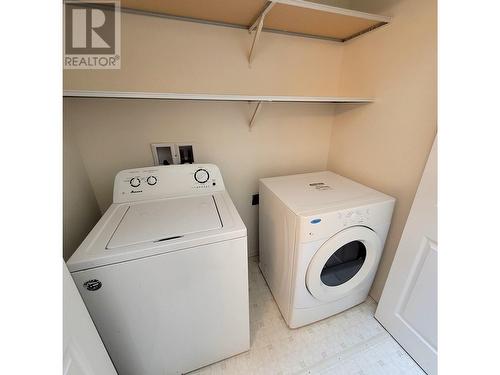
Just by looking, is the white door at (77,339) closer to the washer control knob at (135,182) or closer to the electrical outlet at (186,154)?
the washer control knob at (135,182)

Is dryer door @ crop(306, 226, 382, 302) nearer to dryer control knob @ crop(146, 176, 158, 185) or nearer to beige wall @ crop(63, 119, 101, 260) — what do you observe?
dryer control knob @ crop(146, 176, 158, 185)

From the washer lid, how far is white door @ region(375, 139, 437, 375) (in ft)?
3.62

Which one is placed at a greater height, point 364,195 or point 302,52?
point 302,52

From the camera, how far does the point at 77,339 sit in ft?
1.93

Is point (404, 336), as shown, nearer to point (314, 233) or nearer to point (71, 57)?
point (314, 233)

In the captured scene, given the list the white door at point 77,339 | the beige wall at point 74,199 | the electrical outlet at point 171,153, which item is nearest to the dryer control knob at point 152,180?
the electrical outlet at point 171,153

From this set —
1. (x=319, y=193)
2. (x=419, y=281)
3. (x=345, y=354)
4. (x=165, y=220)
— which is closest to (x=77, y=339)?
(x=165, y=220)

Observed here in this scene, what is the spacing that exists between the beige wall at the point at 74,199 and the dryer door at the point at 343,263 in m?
1.38

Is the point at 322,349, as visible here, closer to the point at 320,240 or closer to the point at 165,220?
the point at 320,240

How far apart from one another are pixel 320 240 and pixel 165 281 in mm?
823

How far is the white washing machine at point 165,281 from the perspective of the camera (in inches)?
32.6
